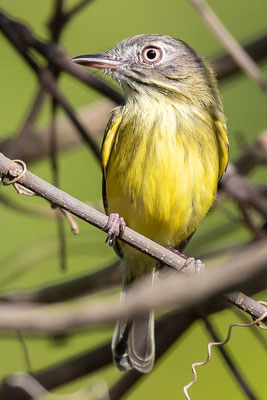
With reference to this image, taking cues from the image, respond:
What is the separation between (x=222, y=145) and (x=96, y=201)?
866 millimetres

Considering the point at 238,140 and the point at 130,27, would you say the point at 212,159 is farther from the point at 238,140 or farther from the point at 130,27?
the point at 130,27

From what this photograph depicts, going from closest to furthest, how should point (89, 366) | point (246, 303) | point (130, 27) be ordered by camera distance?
point (246, 303) < point (89, 366) < point (130, 27)

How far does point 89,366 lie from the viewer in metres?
2.72

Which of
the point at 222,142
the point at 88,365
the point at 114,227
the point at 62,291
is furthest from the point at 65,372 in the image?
the point at 222,142

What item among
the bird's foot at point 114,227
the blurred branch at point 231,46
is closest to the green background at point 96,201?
the blurred branch at point 231,46

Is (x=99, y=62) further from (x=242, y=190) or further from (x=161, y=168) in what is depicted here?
(x=242, y=190)

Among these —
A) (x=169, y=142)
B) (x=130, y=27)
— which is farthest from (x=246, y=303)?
(x=130, y=27)

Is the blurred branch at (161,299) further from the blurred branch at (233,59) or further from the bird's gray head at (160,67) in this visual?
the blurred branch at (233,59)

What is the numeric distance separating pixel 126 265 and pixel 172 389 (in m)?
0.63

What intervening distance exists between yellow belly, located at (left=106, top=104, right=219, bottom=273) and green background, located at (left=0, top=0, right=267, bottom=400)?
0.26 metres

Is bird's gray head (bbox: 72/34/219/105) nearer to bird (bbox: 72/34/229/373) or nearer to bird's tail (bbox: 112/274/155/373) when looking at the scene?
bird (bbox: 72/34/229/373)

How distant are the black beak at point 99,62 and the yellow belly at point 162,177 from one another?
0.94 ft

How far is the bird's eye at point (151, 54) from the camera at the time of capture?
3176 mm

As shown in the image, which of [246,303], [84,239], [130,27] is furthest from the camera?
[130,27]
